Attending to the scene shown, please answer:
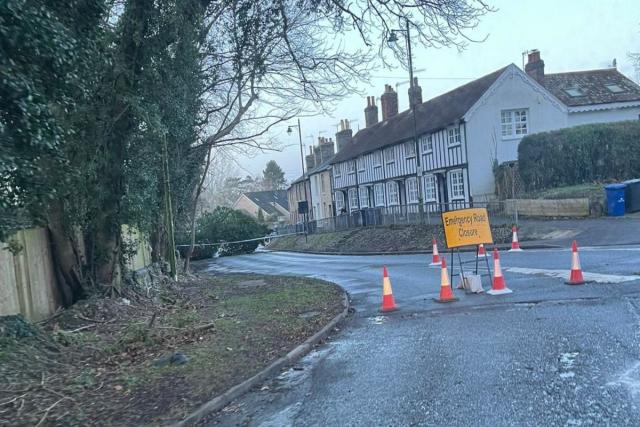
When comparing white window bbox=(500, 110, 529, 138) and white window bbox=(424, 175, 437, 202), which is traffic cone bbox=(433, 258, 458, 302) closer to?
white window bbox=(500, 110, 529, 138)

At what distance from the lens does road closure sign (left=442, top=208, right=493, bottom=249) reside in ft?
36.7

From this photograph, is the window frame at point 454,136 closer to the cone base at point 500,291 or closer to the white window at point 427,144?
the white window at point 427,144

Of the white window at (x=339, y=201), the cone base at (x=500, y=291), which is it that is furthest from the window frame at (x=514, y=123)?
the white window at (x=339, y=201)

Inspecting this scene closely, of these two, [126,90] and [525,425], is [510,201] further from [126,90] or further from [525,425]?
[525,425]

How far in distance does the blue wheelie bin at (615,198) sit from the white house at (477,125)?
8.00 m

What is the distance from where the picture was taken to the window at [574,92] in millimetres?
37250

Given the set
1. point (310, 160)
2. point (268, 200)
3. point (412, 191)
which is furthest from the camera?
point (268, 200)

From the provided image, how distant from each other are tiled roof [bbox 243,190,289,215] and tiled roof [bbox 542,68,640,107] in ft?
198

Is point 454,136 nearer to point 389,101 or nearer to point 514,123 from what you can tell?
point 514,123

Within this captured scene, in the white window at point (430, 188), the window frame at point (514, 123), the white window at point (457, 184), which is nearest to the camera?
the window frame at point (514, 123)

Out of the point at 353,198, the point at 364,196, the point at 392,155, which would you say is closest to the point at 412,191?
the point at 392,155

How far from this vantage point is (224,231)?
44.8 meters

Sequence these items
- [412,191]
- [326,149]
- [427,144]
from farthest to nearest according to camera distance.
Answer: [326,149], [412,191], [427,144]

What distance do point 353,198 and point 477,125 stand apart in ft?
68.7
